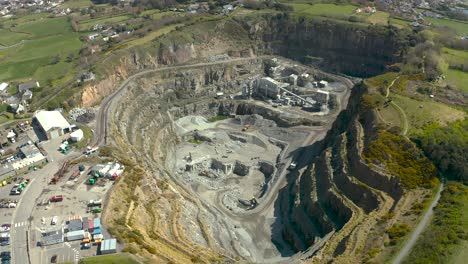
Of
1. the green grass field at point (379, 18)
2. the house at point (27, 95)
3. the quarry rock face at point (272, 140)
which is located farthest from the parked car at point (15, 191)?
the green grass field at point (379, 18)

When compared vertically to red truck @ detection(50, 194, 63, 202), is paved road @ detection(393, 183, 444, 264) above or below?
below

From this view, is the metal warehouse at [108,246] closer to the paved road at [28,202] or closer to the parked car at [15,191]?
the paved road at [28,202]

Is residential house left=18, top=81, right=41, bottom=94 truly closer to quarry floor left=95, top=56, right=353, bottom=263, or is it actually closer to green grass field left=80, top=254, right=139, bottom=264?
quarry floor left=95, top=56, right=353, bottom=263

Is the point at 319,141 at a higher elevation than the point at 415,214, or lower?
lower

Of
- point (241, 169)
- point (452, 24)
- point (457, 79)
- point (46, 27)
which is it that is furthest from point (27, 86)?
point (452, 24)

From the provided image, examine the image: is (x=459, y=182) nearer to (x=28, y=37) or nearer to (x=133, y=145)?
(x=133, y=145)

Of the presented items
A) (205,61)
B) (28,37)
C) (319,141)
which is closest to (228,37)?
(205,61)

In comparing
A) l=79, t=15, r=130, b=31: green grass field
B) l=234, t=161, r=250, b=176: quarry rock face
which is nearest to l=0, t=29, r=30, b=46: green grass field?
l=79, t=15, r=130, b=31: green grass field

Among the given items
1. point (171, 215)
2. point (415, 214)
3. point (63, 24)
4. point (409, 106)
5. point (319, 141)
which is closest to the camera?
point (415, 214)
